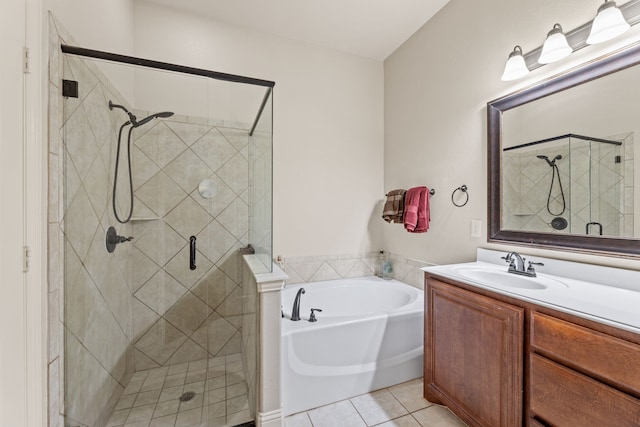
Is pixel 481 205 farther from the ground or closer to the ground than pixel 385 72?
closer to the ground

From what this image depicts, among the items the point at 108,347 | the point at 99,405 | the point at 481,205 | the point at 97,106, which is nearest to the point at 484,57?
the point at 481,205

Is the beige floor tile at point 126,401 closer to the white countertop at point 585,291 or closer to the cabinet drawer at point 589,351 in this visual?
the white countertop at point 585,291

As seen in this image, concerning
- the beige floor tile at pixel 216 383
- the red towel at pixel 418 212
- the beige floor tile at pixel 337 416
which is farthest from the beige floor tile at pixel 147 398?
the red towel at pixel 418 212

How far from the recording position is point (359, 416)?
1.59 m

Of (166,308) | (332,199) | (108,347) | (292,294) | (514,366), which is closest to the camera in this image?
(514,366)

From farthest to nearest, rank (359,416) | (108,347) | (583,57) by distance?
1. (359,416)
2. (108,347)
3. (583,57)

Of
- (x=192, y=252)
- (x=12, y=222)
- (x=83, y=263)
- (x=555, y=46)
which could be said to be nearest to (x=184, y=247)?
(x=192, y=252)

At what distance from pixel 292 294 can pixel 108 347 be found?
1.23 meters

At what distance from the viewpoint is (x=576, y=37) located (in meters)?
1.38

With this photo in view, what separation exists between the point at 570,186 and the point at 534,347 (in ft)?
3.01

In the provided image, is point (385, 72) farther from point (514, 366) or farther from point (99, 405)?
point (99, 405)

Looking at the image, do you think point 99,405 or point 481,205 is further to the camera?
point 481,205

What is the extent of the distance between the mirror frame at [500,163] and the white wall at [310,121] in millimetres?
1201

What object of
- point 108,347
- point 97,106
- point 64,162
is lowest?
point 108,347
